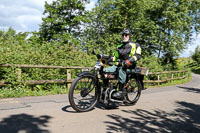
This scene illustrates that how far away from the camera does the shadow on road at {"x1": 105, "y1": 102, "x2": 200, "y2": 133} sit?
3.84 metres

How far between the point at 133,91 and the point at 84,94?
1.81 metres

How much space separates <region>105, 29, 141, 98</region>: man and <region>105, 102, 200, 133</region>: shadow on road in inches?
33.1

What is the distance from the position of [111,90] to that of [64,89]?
3.45 meters

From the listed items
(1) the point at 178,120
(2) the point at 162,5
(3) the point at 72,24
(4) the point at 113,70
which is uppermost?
(2) the point at 162,5

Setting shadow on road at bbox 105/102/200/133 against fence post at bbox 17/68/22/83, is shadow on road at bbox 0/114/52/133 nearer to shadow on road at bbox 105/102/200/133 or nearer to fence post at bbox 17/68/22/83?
shadow on road at bbox 105/102/200/133

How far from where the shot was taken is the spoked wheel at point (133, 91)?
5.92 m

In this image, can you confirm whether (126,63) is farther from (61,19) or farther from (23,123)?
(61,19)

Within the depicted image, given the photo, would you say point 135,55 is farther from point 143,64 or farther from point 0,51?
point 143,64

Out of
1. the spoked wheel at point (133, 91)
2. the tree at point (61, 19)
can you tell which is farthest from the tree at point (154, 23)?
the spoked wheel at point (133, 91)

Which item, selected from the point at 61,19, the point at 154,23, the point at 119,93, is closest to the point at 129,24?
the point at 154,23

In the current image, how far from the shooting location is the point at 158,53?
36031mm

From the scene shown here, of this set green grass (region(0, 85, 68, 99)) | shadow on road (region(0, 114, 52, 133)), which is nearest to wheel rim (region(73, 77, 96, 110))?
shadow on road (region(0, 114, 52, 133))

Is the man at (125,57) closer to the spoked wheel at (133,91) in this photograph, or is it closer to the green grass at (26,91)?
the spoked wheel at (133,91)

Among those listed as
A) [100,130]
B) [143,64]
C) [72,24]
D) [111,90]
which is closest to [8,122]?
[100,130]
